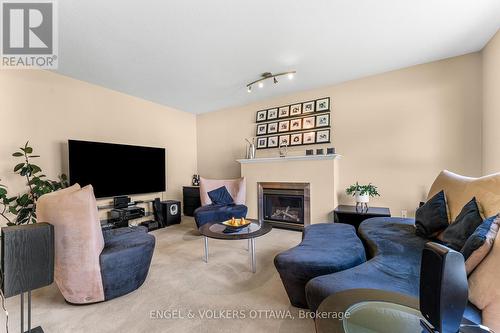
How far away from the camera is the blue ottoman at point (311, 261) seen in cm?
163

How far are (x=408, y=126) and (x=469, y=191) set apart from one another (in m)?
1.77

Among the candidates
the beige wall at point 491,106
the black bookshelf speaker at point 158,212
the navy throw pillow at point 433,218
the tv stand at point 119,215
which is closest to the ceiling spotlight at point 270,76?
the beige wall at point 491,106

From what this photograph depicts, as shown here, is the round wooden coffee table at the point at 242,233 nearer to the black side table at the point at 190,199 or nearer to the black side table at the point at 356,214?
the black side table at the point at 356,214

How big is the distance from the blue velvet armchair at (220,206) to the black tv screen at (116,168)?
965 mm

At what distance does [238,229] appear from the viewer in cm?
256

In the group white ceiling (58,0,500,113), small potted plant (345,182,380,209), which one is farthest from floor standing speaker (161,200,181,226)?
small potted plant (345,182,380,209)

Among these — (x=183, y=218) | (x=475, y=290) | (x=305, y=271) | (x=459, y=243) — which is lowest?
(x=183, y=218)

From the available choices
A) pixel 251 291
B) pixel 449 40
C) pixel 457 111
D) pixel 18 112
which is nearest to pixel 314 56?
pixel 449 40

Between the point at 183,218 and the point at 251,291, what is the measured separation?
3401mm

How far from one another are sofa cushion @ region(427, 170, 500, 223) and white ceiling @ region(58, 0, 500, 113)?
1701mm

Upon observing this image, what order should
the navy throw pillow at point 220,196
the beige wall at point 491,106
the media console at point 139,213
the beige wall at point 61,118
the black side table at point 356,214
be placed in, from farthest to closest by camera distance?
1. the navy throw pillow at point 220,196
2. the media console at point 139,213
3. the black side table at point 356,214
4. the beige wall at point 61,118
5. the beige wall at point 491,106

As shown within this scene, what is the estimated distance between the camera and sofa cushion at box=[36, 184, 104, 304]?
170cm

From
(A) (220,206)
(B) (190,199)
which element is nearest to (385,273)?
(A) (220,206)

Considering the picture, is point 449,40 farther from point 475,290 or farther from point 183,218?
point 183,218
